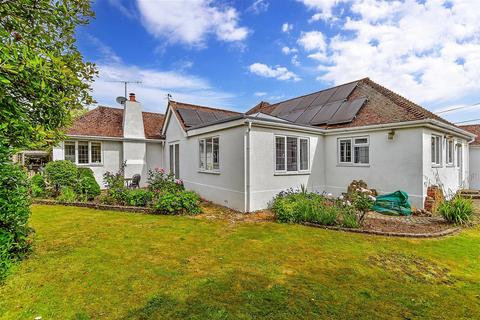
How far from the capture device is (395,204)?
9734 mm

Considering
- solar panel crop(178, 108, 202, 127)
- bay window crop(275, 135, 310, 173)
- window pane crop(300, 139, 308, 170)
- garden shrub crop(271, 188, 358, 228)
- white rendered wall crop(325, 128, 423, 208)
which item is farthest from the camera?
solar panel crop(178, 108, 202, 127)

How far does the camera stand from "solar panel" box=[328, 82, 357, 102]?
14741 mm

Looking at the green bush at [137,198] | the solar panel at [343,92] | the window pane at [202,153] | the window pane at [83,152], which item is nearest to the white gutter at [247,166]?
the window pane at [202,153]

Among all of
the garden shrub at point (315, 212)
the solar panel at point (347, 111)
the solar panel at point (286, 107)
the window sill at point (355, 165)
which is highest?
the solar panel at point (286, 107)

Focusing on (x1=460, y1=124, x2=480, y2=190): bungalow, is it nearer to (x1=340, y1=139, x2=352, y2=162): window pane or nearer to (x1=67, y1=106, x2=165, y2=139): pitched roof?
(x1=340, y1=139, x2=352, y2=162): window pane

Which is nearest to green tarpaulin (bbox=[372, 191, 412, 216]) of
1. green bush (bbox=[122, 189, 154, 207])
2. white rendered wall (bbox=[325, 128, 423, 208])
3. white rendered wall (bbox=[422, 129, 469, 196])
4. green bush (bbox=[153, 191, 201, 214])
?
white rendered wall (bbox=[325, 128, 423, 208])

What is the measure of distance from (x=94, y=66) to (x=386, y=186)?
12.1 metres

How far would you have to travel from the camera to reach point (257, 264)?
5.17 m

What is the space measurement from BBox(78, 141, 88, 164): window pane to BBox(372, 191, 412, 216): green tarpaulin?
18.6 meters

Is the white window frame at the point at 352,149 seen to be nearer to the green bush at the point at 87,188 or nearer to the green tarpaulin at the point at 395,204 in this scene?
the green tarpaulin at the point at 395,204

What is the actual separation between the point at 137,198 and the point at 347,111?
1192 cm

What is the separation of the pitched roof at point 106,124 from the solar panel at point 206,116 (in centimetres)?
496

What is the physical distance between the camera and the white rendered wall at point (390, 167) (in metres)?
9.91

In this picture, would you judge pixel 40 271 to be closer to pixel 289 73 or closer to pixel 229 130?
pixel 229 130
